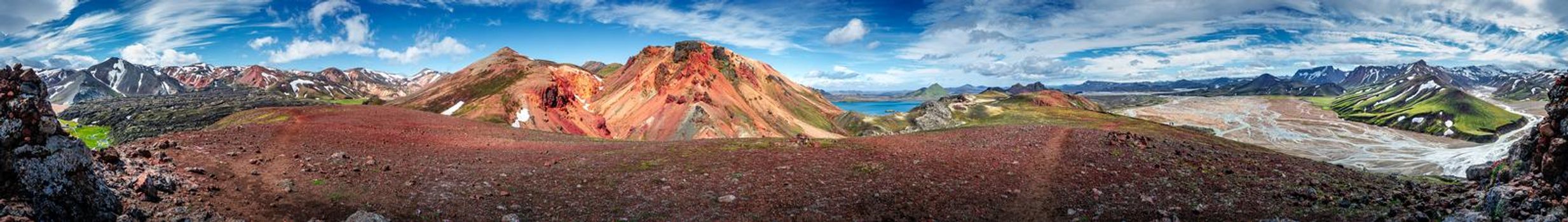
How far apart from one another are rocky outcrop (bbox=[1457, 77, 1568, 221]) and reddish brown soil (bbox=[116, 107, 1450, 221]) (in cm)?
155

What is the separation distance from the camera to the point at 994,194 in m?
20.0

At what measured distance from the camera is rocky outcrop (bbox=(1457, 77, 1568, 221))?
13.2 m

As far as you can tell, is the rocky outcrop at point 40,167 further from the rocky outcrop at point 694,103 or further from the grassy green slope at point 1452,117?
the grassy green slope at point 1452,117

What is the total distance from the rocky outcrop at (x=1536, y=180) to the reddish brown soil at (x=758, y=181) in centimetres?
155

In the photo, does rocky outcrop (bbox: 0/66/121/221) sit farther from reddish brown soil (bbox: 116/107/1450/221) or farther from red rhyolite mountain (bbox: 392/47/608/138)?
red rhyolite mountain (bbox: 392/47/608/138)

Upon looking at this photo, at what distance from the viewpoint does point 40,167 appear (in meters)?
11.9

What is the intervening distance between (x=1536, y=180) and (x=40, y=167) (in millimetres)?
31677

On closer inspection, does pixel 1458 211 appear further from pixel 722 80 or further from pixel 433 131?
pixel 722 80

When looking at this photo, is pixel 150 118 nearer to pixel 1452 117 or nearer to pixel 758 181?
pixel 758 181

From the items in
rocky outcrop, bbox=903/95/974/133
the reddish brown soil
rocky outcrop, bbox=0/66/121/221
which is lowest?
rocky outcrop, bbox=903/95/974/133

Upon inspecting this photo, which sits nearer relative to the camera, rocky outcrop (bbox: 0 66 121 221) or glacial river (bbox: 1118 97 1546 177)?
rocky outcrop (bbox: 0 66 121 221)

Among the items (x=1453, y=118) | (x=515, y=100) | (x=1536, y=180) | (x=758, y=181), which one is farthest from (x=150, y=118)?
(x=1453, y=118)

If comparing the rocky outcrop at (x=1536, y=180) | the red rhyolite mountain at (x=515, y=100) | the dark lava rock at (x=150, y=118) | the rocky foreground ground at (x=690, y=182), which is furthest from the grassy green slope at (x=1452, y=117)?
the dark lava rock at (x=150, y=118)

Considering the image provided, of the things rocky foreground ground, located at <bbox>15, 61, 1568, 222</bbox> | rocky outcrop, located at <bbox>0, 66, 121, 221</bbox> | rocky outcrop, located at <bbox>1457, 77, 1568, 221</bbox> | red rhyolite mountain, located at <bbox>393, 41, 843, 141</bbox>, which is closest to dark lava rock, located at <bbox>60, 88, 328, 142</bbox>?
red rhyolite mountain, located at <bbox>393, 41, 843, 141</bbox>
